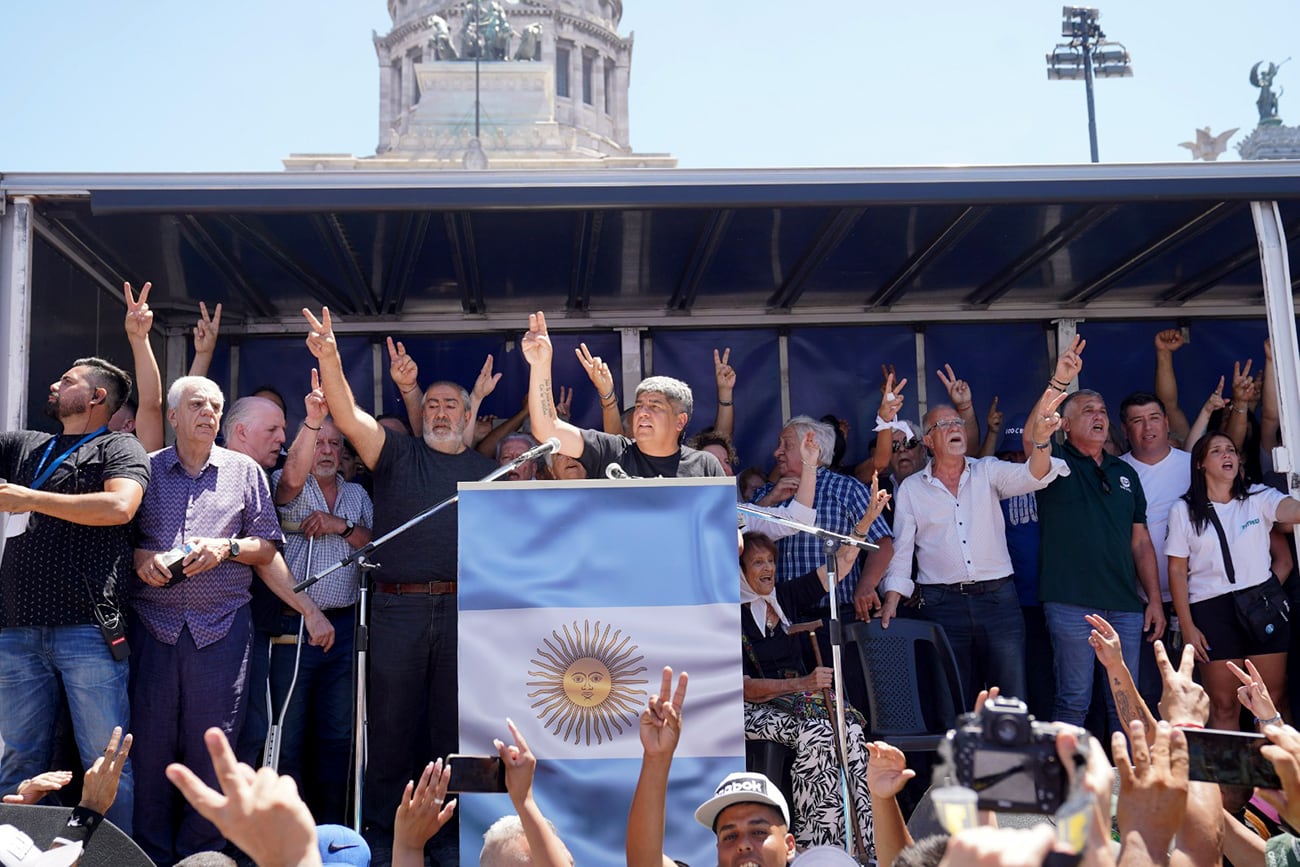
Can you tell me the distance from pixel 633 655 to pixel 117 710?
207 cm

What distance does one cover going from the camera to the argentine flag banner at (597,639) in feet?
14.9

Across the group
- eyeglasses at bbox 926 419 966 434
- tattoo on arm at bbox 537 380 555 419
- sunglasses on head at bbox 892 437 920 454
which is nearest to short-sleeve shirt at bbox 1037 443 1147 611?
eyeglasses at bbox 926 419 966 434

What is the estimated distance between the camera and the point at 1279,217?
5801 millimetres

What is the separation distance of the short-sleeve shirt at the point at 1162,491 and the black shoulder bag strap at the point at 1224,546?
34 cm

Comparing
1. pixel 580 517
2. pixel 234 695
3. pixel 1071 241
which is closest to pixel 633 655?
pixel 580 517

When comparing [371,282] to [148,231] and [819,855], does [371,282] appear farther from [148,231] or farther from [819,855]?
[819,855]

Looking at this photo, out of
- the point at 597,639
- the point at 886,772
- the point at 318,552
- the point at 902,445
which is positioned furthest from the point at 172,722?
the point at 902,445

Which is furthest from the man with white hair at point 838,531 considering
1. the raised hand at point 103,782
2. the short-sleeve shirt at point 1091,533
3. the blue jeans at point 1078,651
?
the raised hand at point 103,782

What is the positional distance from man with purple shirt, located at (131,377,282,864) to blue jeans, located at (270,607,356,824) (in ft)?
2.02

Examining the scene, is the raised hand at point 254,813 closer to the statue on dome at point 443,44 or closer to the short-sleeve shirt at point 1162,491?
the short-sleeve shirt at point 1162,491

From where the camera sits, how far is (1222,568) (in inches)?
249

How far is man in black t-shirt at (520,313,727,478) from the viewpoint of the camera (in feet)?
17.4

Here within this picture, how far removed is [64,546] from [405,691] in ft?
5.12

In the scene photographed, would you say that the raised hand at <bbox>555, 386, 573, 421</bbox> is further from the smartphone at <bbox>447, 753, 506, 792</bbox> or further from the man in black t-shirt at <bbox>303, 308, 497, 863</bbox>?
the smartphone at <bbox>447, 753, 506, 792</bbox>
